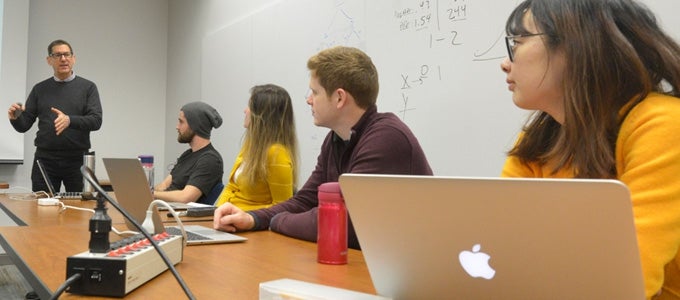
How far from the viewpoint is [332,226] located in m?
1.01

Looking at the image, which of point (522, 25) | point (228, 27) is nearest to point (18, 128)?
point (228, 27)

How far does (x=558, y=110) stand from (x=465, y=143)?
1010 mm

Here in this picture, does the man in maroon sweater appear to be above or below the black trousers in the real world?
above

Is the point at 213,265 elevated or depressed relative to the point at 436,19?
depressed

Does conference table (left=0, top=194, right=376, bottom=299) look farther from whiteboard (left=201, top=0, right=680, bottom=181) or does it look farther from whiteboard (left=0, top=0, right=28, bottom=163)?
whiteboard (left=0, top=0, right=28, bottom=163)

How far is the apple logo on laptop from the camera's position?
1.92 feet

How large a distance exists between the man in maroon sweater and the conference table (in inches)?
3.1

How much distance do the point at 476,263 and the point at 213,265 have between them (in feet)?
1.83

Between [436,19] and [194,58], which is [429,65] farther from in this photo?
[194,58]

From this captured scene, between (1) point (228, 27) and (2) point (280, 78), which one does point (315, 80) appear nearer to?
(2) point (280, 78)

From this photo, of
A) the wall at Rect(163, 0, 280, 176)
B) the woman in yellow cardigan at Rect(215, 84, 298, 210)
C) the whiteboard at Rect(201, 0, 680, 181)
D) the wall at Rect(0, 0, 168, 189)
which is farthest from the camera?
the wall at Rect(0, 0, 168, 189)

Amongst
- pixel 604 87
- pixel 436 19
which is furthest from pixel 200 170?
pixel 604 87

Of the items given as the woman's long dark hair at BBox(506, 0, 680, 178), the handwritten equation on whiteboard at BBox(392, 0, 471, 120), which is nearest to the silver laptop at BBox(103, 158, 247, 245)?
the woman's long dark hair at BBox(506, 0, 680, 178)

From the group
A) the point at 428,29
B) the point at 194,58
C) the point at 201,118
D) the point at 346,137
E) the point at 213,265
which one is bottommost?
the point at 213,265
